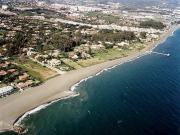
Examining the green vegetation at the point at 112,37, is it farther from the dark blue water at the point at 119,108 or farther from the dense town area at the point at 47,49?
the dark blue water at the point at 119,108

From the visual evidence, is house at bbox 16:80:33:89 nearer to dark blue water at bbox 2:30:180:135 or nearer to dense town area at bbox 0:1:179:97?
dense town area at bbox 0:1:179:97

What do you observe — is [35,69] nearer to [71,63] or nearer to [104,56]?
[71,63]

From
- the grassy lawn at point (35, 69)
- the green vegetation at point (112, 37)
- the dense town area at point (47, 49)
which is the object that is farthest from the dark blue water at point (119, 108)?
the green vegetation at point (112, 37)

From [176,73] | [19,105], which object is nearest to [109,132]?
[19,105]

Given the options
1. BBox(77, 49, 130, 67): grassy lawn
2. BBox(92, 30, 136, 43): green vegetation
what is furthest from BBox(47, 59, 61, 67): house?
BBox(92, 30, 136, 43): green vegetation

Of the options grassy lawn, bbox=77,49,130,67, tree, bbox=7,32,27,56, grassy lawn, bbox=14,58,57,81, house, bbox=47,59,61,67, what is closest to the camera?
grassy lawn, bbox=14,58,57,81

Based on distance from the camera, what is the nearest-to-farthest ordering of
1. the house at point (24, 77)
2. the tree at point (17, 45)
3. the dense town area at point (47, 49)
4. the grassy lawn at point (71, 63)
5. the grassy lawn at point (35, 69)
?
the house at point (24, 77) < the dense town area at point (47, 49) < the grassy lawn at point (35, 69) < the grassy lawn at point (71, 63) < the tree at point (17, 45)
